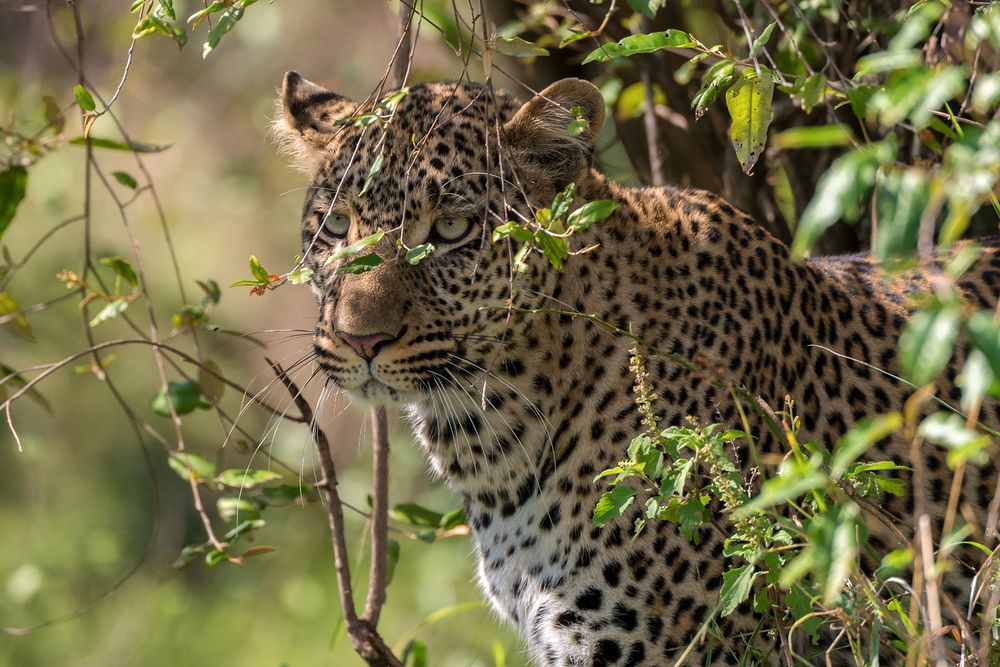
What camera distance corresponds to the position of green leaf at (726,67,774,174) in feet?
10.8

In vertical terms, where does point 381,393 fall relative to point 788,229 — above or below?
above

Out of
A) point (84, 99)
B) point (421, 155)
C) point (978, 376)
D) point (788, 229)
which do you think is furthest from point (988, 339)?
point (788, 229)

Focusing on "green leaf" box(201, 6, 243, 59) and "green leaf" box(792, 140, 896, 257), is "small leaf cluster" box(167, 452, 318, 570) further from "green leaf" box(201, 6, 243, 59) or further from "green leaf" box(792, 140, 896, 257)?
"green leaf" box(792, 140, 896, 257)

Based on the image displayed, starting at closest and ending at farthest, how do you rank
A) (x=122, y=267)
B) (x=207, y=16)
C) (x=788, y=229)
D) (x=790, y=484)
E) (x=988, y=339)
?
1. (x=988, y=339)
2. (x=790, y=484)
3. (x=207, y=16)
4. (x=122, y=267)
5. (x=788, y=229)

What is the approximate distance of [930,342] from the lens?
1725 millimetres

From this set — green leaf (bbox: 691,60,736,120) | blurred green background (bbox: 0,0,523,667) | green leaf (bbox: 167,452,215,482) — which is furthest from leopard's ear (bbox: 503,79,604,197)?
blurred green background (bbox: 0,0,523,667)

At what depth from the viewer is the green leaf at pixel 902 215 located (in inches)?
69.0

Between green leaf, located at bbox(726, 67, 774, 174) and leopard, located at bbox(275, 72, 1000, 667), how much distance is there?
0.55m

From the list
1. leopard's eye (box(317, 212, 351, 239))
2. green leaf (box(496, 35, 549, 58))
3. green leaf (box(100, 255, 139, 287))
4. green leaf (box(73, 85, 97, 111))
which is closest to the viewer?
green leaf (box(496, 35, 549, 58))

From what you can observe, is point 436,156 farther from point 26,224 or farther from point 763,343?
point 26,224

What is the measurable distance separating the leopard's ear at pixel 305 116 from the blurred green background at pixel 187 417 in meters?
1.16

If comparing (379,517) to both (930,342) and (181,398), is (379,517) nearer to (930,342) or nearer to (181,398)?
(181,398)

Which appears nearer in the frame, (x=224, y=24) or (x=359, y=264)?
(x=359, y=264)

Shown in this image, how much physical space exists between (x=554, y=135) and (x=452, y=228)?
434 millimetres
